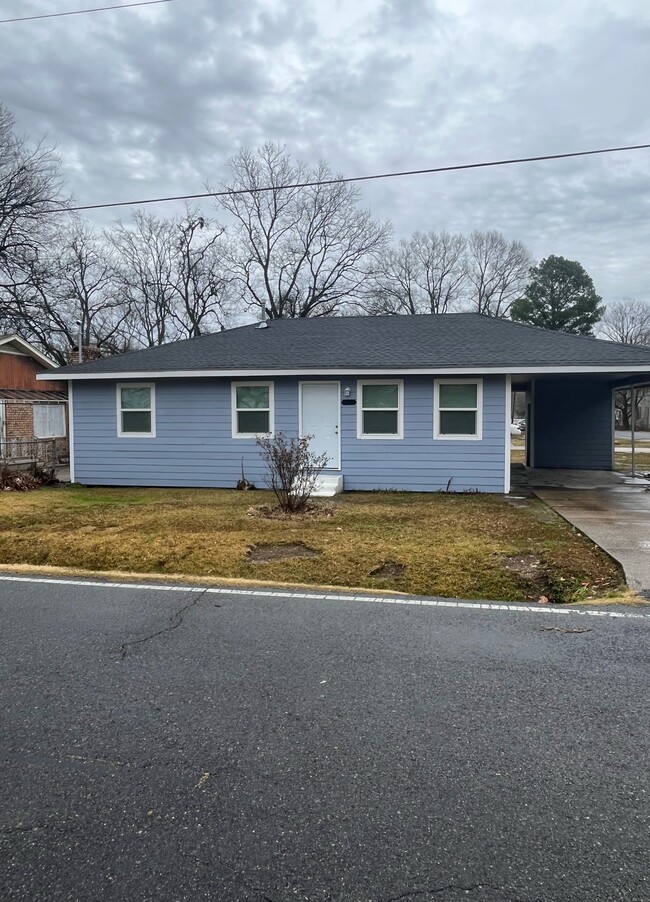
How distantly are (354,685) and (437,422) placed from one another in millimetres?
8648

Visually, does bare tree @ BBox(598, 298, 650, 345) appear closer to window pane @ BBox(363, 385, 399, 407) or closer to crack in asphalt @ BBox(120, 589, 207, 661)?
window pane @ BBox(363, 385, 399, 407)

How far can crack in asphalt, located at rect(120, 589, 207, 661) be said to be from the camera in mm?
3973

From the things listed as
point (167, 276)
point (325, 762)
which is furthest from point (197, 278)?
point (325, 762)

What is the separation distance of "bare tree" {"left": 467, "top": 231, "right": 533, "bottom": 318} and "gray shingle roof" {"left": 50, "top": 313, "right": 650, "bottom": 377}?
2910 centimetres

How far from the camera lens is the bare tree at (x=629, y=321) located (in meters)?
49.5

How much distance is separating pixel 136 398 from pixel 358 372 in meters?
4.96

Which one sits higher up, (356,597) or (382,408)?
(382,408)

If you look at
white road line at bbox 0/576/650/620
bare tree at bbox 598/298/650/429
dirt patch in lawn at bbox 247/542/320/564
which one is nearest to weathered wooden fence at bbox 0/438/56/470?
dirt patch in lawn at bbox 247/542/320/564

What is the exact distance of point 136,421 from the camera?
13.0 m

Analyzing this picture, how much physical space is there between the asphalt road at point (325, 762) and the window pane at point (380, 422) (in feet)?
24.9

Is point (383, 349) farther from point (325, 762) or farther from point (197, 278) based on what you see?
point (197, 278)

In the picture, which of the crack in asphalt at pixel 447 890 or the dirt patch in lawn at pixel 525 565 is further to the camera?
the dirt patch in lawn at pixel 525 565

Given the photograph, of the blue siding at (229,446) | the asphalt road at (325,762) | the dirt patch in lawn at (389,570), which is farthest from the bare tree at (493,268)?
the asphalt road at (325,762)

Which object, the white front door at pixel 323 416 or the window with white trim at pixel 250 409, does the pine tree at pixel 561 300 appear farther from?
the window with white trim at pixel 250 409
